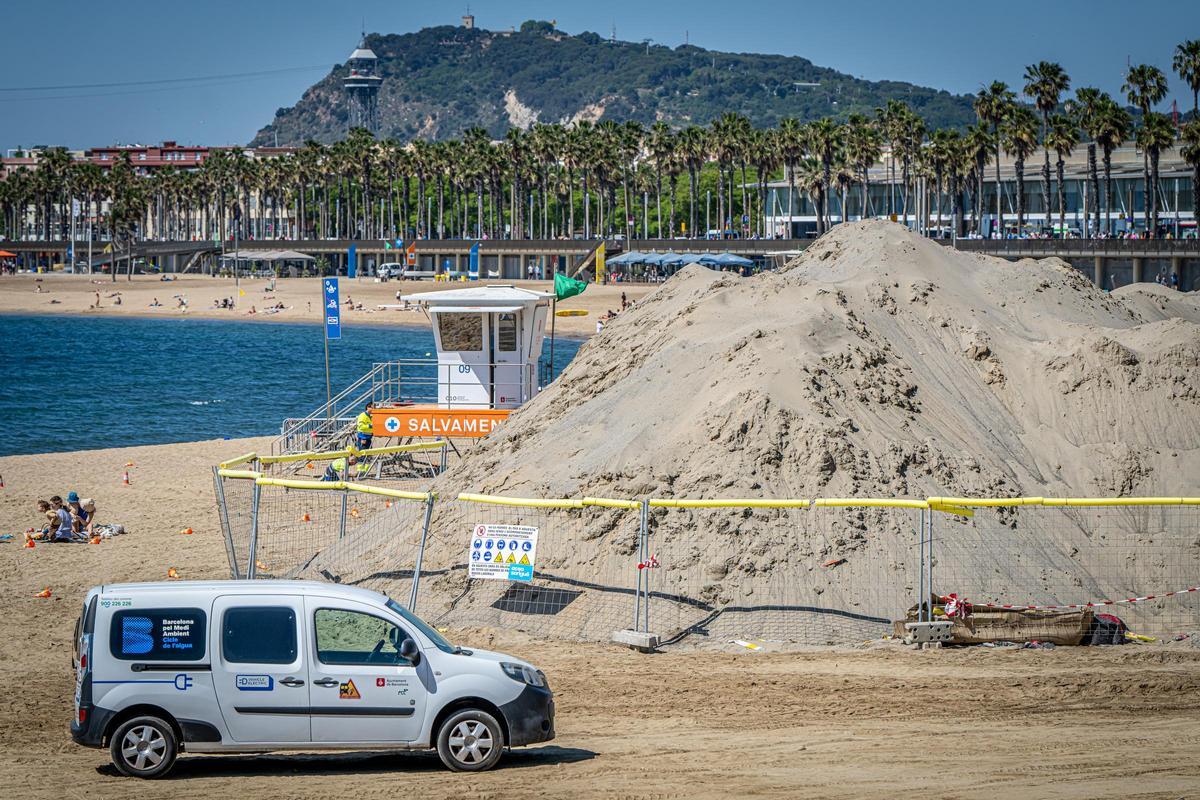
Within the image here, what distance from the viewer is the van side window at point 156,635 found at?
11.3 meters

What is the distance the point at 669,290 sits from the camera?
1059 inches

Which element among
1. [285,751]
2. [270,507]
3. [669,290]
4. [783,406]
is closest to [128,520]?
[270,507]

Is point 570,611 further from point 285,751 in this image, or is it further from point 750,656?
point 285,751

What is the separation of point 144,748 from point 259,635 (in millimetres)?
1330

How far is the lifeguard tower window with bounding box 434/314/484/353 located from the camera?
31.1m

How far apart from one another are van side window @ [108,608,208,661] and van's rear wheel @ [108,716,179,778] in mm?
553

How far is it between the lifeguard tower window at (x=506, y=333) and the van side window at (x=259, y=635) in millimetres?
19979

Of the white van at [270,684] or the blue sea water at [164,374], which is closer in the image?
the white van at [270,684]

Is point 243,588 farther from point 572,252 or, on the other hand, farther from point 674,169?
point 674,169

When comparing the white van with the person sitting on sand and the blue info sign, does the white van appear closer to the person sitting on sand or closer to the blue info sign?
the person sitting on sand

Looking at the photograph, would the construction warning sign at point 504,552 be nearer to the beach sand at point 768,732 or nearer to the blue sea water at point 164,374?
the beach sand at point 768,732

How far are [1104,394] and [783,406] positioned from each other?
675cm

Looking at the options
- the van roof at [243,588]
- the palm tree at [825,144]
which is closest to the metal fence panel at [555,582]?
the van roof at [243,588]

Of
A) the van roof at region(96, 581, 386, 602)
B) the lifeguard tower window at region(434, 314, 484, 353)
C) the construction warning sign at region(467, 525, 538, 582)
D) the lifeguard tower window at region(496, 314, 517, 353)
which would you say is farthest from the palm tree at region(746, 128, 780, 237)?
the van roof at region(96, 581, 386, 602)
